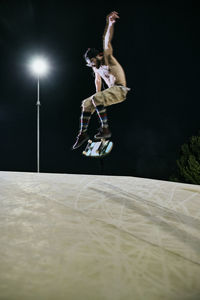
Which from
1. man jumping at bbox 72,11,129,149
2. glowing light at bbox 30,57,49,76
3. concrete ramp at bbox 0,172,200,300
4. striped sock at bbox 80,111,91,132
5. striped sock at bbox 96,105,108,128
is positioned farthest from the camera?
glowing light at bbox 30,57,49,76

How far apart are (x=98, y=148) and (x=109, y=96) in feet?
2.97

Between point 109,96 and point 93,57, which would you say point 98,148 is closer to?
point 109,96

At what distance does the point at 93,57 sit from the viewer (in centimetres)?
387

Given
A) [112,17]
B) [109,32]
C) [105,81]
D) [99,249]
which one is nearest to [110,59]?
[105,81]

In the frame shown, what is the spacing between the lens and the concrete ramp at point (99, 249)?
2.45ft

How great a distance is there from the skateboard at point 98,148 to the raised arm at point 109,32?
1.53 meters

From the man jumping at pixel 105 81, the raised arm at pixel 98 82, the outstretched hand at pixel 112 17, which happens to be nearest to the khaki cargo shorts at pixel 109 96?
the man jumping at pixel 105 81

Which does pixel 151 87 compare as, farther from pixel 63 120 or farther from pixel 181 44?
pixel 63 120

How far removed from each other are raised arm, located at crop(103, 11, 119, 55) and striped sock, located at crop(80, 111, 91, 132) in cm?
108

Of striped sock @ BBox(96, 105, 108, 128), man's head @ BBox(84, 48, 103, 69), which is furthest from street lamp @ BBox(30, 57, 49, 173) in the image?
striped sock @ BBox(96, 105, 108, 128)

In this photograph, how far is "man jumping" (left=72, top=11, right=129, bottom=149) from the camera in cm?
358

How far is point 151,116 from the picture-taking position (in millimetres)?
3373

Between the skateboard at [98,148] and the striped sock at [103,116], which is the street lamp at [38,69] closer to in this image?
the skateboard at [98,148]

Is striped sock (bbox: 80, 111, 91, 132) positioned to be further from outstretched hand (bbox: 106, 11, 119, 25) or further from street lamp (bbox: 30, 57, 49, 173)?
outstretched hand (bbox: 106, 11, 119, 25)
